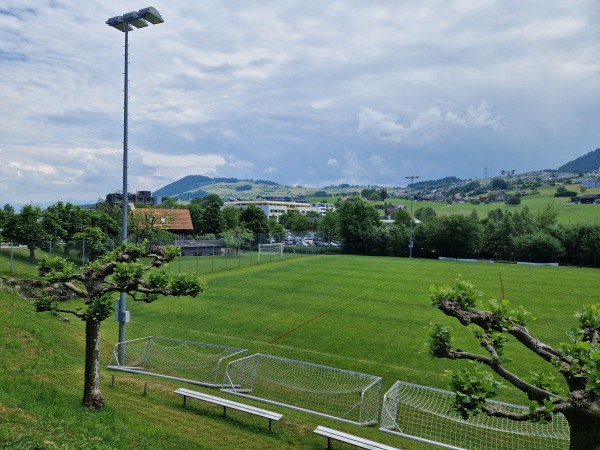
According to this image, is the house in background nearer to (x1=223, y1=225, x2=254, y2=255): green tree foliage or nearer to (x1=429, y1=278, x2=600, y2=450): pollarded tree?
(x1=223, y1=225, x2=254, y2=255): green tree foliage

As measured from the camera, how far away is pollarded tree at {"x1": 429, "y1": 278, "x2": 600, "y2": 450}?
445 centimetres

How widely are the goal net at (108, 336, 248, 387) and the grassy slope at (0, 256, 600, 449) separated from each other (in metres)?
0.76

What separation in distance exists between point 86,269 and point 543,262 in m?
53.0

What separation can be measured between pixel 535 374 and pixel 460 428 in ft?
15.4

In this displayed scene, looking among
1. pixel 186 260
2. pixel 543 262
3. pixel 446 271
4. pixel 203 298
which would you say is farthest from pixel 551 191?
pixel 203 298

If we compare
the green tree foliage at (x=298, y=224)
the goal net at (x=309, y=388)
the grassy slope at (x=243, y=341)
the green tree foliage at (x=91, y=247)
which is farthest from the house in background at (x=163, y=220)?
the goal net at (x=309, y=388)

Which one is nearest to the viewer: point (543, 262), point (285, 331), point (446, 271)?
point (285, 331)

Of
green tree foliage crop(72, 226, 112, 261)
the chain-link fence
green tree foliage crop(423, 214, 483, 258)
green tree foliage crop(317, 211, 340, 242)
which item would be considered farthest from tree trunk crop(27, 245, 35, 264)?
green tree foliage crop(423, 214, 483, 258)

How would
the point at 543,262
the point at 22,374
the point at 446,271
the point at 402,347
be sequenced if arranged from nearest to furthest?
the point at 22,374, the point at 402,347, the point at 446,271, the point at 543,262

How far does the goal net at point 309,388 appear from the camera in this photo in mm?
9766

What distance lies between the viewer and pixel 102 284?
27.9 feet

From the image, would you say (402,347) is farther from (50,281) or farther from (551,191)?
(551,191)

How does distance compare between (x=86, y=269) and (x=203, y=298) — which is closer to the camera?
(x=86, y=269)

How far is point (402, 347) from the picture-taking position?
15039 mm
